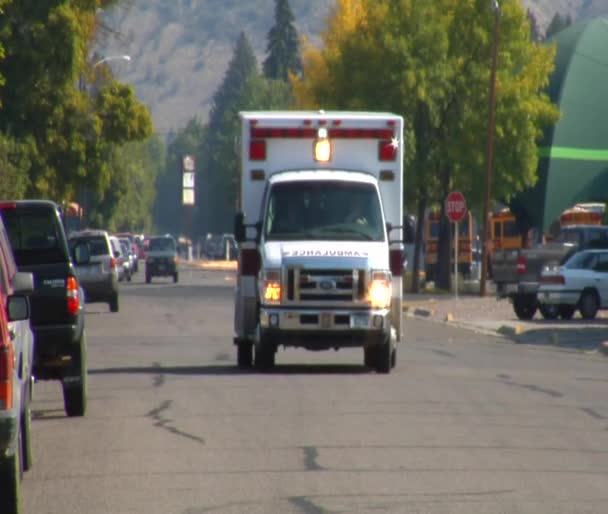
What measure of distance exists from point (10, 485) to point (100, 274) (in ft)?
105

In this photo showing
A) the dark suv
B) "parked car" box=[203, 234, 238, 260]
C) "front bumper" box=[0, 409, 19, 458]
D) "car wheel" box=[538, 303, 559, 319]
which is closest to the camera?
"front bumper" box=[0, 409, 19, 458]

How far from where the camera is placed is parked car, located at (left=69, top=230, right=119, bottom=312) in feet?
138

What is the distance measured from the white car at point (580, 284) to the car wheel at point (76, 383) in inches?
908

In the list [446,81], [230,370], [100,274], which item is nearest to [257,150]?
[230,370]

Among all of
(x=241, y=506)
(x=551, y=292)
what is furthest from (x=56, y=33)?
(x=241, y=506)

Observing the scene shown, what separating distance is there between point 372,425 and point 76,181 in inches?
→ 1391

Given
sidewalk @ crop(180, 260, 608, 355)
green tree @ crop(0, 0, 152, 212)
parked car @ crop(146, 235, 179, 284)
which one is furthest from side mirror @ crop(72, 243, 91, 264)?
parked car @ crop(146, 235, 179, 284)

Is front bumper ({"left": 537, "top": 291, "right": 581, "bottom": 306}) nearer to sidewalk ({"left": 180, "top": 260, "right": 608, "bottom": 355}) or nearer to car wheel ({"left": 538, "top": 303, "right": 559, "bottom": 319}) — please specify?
sidewalk ({"left": 180, "top": 260, "right": 608, "bottom": 355})

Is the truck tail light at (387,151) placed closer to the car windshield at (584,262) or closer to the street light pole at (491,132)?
the car windshield at (584,262)

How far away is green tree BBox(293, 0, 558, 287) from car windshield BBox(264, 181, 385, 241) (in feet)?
107

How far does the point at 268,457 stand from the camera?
46.4 ft

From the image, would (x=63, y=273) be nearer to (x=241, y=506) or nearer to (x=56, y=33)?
(x=241, y=506)

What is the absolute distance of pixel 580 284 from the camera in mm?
39125

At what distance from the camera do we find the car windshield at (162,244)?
71.4 m
